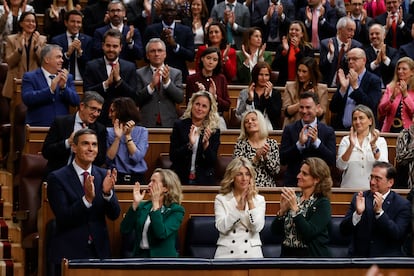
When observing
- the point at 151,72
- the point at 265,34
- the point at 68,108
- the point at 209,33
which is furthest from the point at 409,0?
the point at 68,108

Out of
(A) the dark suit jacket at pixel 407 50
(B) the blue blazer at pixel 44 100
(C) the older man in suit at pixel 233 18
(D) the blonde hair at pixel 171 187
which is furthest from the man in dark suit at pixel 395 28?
(D) the blonde hair at pixel 171 187

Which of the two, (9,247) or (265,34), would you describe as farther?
(265,34)

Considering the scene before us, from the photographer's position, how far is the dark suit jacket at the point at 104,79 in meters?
7.71

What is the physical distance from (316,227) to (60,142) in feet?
5.15

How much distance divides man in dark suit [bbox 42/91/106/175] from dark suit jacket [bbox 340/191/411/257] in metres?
1.49

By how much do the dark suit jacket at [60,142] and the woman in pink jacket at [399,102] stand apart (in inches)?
87.1

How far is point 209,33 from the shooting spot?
8.80 m

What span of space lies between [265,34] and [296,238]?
3844 mm

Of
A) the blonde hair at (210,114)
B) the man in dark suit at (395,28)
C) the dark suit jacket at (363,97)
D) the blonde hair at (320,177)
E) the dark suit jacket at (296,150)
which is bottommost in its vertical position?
the blonde hair at (320,177)

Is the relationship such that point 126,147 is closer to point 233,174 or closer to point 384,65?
point 233,174

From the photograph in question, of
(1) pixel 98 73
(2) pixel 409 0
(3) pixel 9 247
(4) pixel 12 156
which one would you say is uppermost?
(2) pixel 409 0

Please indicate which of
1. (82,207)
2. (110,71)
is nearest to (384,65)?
(110,71)

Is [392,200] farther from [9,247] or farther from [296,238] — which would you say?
[9,247]

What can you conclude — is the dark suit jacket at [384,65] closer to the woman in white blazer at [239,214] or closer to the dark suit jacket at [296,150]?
the dark suit jacket at [296,150]
